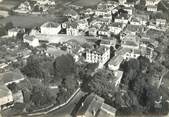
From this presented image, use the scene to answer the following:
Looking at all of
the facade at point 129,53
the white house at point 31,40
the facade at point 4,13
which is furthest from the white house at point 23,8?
the facade at point 129,53

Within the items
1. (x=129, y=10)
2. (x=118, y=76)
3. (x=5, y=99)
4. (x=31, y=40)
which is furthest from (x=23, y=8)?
(x=5, y=99)

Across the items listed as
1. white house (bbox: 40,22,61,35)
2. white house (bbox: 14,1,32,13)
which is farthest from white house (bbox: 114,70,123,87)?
white house (bbox: 14,1,32,13)

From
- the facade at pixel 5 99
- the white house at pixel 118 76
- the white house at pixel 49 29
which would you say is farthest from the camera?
the white house at pixel 49 29

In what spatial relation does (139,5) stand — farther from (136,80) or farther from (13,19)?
(136,80)

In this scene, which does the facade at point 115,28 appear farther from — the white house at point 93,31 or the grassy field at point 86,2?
the grassy field at point 86,2

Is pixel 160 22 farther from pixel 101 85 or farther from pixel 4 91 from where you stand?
pixel 4 91

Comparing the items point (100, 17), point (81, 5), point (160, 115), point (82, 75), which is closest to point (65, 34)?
point (100, 17)

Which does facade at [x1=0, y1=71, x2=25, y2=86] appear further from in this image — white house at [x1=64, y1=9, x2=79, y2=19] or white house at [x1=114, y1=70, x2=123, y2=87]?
white house at [x1=64, y1=9, x2=79, y2=19]
